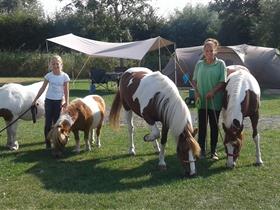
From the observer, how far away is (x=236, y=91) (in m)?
6.99

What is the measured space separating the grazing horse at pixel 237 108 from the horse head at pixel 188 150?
0.61 meters

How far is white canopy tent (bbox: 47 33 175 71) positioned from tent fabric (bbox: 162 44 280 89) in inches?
61.2

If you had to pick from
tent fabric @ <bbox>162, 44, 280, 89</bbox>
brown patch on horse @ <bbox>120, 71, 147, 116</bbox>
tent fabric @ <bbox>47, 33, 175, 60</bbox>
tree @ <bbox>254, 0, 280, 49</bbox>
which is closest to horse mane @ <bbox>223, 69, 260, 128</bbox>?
brown patch on horse @ <bbox>120, 71, 147, 116</bbox>

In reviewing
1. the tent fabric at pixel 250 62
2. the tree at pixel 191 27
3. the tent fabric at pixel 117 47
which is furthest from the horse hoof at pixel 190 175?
the tree at pixel 191 27

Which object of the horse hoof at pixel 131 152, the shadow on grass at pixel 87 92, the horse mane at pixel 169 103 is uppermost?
the horse mane at pixel 169 103

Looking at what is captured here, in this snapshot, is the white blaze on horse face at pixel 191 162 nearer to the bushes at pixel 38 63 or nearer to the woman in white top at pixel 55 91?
the woman in white top at pixel 55 91

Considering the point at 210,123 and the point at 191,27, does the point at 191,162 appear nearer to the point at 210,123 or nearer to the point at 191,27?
the point at 210,123

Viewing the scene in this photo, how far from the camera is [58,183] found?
6.49 m

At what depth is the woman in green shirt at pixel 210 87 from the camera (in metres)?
7.30

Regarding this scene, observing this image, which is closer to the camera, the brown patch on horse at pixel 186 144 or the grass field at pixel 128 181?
the grass field at pixel 128 181

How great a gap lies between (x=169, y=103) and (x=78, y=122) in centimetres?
198

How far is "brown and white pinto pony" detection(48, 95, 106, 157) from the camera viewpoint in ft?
24.9

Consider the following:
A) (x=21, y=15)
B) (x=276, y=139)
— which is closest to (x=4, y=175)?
(x=276, y=139)

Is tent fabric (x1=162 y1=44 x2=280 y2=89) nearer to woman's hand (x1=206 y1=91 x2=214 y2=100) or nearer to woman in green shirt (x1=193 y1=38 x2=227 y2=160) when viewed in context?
woman in green shirt (x1=193 y1=38 x2=227 y2=160)
